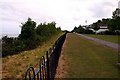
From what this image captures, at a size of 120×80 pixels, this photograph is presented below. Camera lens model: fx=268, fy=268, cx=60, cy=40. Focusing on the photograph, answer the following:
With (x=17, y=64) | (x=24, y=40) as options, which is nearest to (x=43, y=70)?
(x=17, y=64)

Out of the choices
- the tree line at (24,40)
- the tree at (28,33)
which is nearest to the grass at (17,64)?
A: the tree line at (24,40)

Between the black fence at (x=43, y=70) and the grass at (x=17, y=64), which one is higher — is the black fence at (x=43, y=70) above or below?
above

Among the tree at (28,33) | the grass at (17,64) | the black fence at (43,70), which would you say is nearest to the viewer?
the black fence at (43,70)

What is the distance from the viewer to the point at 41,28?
1620 inches

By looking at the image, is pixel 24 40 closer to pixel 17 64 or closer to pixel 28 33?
pixel 28 33

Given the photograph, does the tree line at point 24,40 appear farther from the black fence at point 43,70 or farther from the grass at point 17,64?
the black fence at point 43,70

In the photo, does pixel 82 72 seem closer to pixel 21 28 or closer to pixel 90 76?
pixel 90 76

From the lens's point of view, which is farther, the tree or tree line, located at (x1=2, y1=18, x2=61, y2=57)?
the tree

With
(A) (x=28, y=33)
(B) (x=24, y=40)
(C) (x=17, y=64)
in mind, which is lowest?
(C) (x=17, y=64)

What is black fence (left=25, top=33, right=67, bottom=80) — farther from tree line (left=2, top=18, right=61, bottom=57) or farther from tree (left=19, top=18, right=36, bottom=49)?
tree (left=19, top=18, right=36, bottom=49)

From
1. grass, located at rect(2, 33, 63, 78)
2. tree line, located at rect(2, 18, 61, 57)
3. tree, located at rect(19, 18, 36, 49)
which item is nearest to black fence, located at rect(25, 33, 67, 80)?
grass, located at rect(2, 33, 63, 78)

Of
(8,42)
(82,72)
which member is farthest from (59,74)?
(8,42)

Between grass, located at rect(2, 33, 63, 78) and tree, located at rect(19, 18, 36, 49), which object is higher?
tree, located at rect(19, 18, 36, 49)

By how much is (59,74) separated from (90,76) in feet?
4.00
